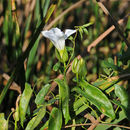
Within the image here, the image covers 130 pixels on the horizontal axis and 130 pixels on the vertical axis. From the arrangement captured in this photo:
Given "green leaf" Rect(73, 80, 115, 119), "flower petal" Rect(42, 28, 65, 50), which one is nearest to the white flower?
"flower petal" Rect(42, 28, 65, 50)

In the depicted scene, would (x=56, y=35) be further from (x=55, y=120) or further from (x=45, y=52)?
(x=45, y=52)

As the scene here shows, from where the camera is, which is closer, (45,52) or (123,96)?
(123,96)

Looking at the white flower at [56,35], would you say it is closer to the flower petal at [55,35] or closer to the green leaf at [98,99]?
the flower petal at [55,35]

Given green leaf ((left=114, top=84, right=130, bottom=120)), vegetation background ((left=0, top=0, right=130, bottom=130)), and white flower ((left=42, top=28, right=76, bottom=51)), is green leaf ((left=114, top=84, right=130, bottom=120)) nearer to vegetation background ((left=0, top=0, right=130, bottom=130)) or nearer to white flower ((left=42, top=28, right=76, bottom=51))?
vegetation background ((left=0, top=0, right=130, bottom=130))

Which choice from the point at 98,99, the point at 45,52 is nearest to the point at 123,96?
the point at 98,99

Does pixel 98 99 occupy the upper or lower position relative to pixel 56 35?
lower
